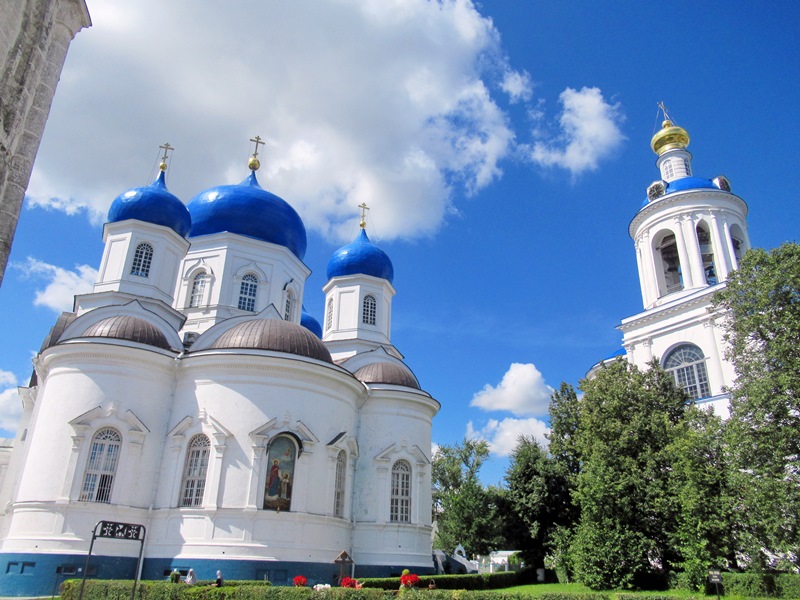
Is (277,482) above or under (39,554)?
above

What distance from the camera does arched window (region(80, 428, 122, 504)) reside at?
15992 mm

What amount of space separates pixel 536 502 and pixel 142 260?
59.1 feet

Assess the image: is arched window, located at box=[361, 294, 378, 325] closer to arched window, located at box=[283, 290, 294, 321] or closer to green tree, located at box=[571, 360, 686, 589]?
arched window, located at box=[283, 290, 294, 321]

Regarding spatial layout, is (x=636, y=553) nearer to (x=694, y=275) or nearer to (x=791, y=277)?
(x=791, y=277)

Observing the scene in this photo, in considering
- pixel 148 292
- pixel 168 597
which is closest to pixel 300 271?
pixel 148 292

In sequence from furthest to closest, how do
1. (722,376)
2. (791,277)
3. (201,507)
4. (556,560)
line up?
(556,560), (722,376), (201,507), (791,277)

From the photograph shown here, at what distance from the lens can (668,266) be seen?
84.2 ft

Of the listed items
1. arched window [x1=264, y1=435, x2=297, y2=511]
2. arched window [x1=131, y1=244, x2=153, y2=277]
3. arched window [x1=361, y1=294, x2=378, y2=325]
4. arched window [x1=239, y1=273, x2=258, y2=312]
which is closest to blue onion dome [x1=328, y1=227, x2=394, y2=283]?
arched window [x1=361, y1=294, x2=378, y2=325]

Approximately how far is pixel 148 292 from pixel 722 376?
21.0 m

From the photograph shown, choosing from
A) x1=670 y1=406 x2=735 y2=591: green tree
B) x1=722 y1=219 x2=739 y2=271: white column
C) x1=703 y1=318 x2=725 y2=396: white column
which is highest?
x1=722 y1=219 x2=739 y2=271: white column

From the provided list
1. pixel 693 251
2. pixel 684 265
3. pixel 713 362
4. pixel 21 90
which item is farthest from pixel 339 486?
pixel 693 251

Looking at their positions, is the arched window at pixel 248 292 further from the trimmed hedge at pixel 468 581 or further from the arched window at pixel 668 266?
the arched window at pixel 668 266

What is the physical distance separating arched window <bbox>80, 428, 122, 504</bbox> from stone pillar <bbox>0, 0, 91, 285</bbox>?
12.7 metres

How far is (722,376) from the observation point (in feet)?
67.8
